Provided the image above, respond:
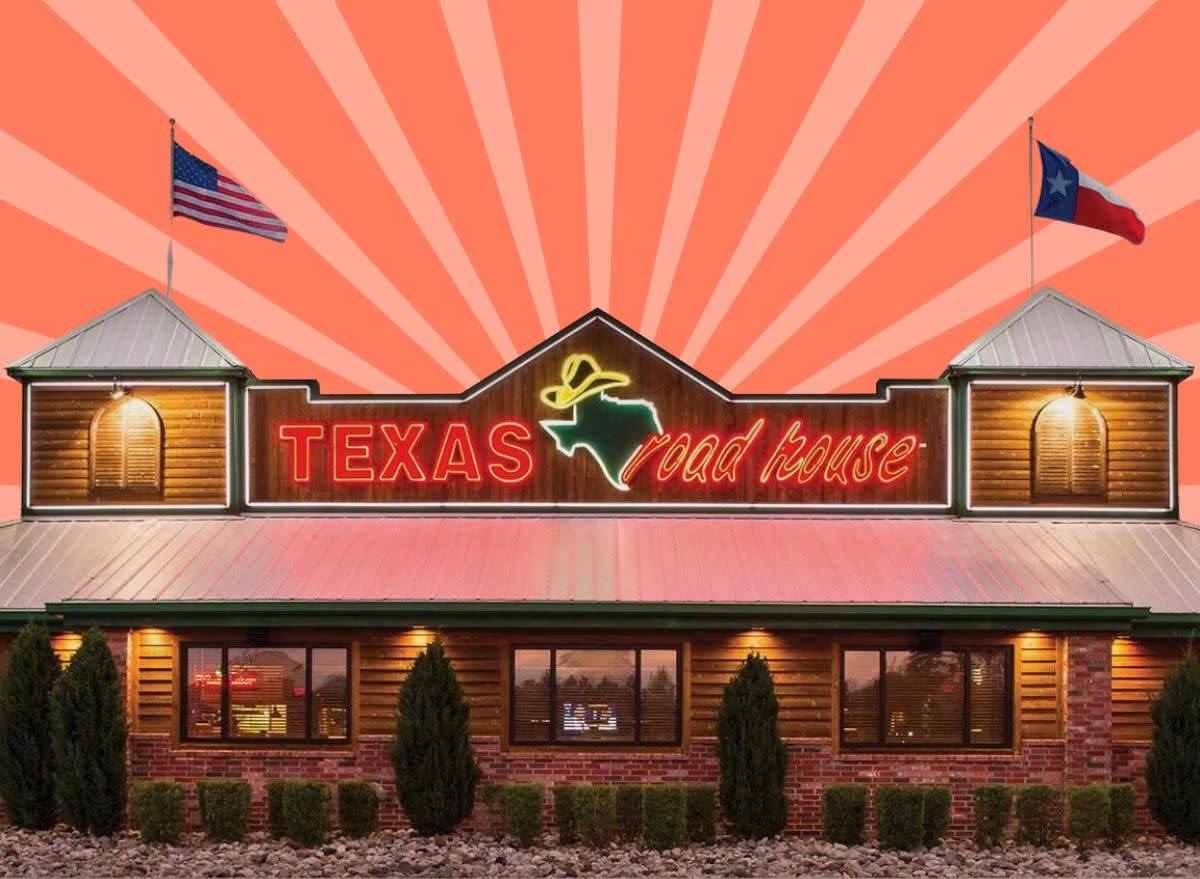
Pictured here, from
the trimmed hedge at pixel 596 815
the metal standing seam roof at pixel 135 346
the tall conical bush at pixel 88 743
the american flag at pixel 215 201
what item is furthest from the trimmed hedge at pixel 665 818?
the american flag at pixel 215 201

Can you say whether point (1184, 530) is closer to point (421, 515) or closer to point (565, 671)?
point (565, 671)

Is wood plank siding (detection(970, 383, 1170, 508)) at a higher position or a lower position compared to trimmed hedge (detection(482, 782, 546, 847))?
higher

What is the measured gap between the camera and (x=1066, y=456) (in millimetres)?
20422

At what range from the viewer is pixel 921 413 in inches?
812

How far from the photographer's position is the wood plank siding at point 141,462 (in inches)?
812

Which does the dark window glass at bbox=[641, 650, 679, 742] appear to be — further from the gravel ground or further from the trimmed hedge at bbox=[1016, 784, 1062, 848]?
the trimmed hedge at bbox=[1016, 784, 1062, 848]

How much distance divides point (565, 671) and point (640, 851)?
9.70 ft

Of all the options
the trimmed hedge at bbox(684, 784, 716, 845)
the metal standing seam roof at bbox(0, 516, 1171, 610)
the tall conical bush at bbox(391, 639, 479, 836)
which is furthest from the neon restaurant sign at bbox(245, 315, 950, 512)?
the trimmed hedge at bbox(684, 784, 716, 845)

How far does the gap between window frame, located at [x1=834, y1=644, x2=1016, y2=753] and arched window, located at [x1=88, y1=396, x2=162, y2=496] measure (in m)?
12.0

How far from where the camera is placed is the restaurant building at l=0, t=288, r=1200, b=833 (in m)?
17.4

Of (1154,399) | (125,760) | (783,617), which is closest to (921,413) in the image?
(1154,399)

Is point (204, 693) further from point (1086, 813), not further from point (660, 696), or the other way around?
point (1086, 813)

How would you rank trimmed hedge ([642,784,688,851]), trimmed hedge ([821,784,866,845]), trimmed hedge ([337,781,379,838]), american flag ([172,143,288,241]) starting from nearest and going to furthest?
trimmed hedge ([642,784,688,851])
trimmed hedge ([821,784,866,845])
trimmed hedge ([337,781,379,838])
american flag ([172,143,288,241])

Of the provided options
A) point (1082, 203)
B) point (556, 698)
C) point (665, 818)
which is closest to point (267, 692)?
point (556, 698)
